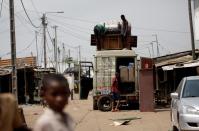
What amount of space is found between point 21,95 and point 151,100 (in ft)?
46.8

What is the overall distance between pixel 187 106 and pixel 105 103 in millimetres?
13337

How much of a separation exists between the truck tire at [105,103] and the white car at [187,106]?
11.7 m

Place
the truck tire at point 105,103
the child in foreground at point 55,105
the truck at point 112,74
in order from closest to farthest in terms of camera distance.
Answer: the child in foreground at point 55,105 < the truck tire at point 105,103 < the truck at point 112,74

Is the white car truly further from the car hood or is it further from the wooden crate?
the wooden crate

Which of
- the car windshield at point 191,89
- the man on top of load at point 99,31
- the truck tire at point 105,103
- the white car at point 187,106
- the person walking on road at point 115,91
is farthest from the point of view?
the man on top of load at point 99,31

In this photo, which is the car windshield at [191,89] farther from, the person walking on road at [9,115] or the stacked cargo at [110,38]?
the stacked cargo at [110,38]

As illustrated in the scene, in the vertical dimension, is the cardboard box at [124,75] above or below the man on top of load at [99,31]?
below

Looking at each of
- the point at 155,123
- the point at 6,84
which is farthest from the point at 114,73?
the point at 6,84

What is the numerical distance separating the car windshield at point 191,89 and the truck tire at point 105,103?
12143mm

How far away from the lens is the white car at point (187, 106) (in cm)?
1205

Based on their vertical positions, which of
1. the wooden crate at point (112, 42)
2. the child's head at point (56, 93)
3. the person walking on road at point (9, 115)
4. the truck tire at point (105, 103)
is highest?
the wooden crate at point (112, 42)

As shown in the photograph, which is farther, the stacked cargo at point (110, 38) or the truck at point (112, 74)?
the stacked cargo at point (110, 38)

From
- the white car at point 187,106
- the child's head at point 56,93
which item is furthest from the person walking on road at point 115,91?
the child's head at point 56,93

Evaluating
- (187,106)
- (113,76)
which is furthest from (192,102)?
(113,76)
